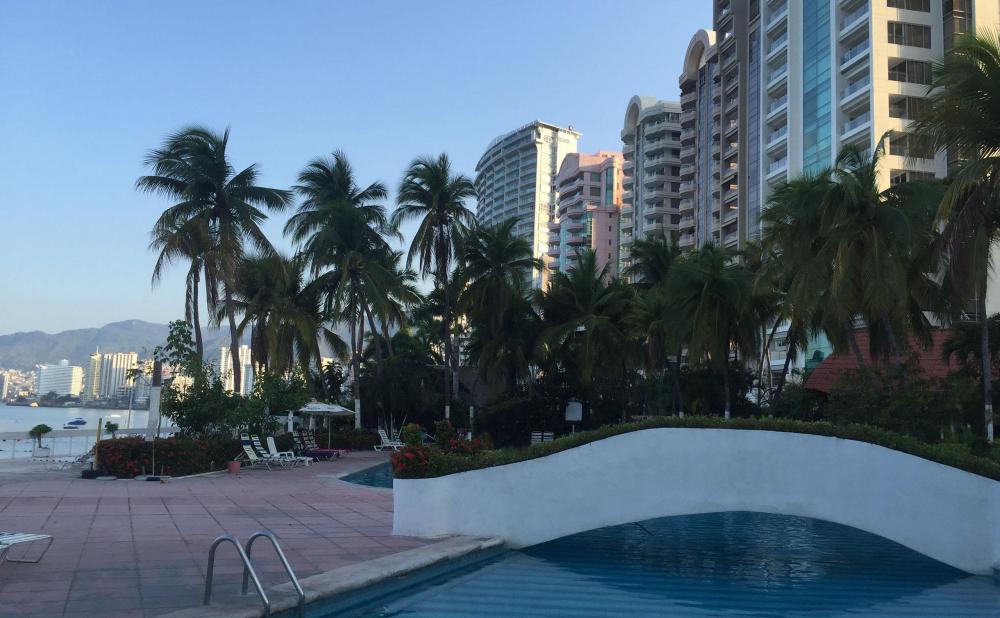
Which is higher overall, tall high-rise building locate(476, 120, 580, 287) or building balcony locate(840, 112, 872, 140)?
tall high-rise building locate(476, 120, 580, 287)

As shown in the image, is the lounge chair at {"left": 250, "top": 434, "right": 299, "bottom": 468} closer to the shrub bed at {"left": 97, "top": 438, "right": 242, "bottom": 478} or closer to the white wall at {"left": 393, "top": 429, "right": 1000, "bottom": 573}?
the shrub bed at {"left": 97, "top": 438, "right": 242, "bottom": 478}

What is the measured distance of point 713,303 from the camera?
2659cm

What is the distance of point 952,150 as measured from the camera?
14.4 m

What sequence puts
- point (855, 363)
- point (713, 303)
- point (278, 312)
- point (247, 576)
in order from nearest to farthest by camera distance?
point (247, 576)
point (713, 303)
point (855, 363)
point (278, 312)

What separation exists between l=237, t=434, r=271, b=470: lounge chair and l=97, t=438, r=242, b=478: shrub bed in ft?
3.43

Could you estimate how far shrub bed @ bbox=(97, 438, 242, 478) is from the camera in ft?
59.7

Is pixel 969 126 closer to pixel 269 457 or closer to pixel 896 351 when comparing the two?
pixel 896 351

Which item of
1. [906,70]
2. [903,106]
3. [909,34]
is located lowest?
[903,106]

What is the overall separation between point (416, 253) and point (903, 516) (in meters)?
28.7

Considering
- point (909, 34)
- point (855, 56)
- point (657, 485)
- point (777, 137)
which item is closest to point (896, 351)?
point (657, 485)

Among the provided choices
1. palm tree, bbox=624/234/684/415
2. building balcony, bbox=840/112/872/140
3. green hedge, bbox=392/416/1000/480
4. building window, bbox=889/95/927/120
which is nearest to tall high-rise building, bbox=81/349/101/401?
palm tree, bbox=624/234/684/415

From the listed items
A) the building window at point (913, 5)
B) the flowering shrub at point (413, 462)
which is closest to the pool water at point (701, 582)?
the flowering shrub at point (413, 462)

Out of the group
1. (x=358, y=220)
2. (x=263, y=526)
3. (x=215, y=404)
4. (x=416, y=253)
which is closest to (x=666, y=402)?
(x=416, y=253)

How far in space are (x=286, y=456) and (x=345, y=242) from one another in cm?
1422
